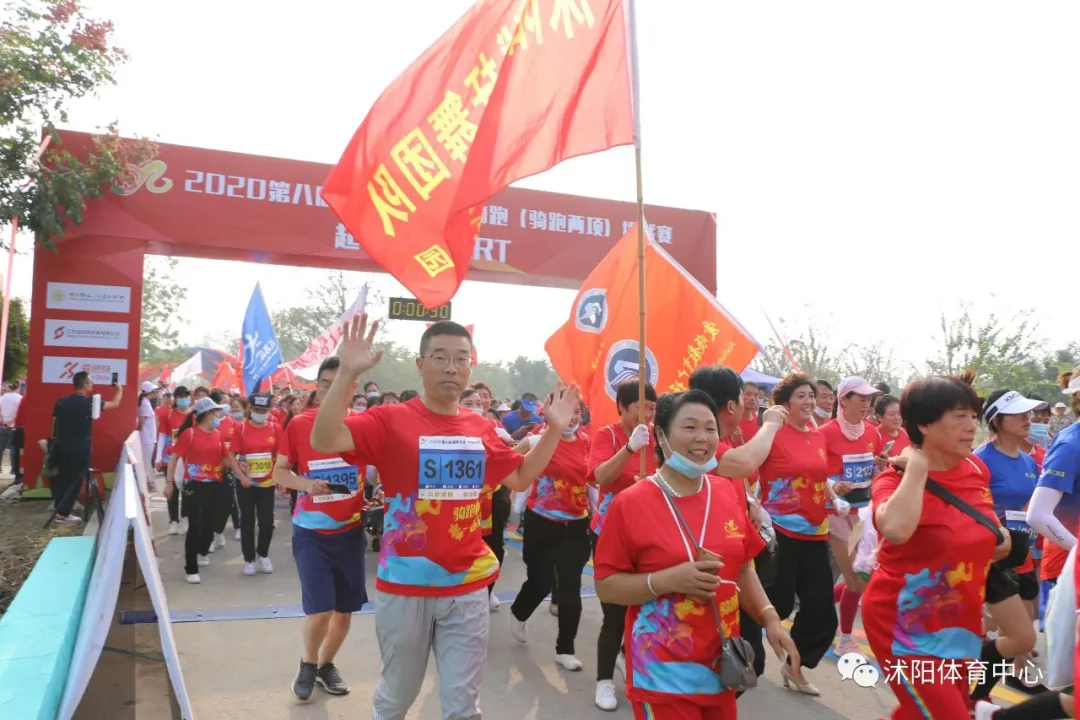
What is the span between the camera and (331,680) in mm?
4941

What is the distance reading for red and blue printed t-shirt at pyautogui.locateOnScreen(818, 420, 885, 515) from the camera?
5.88m

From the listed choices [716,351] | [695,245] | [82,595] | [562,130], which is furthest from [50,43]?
[695,245]

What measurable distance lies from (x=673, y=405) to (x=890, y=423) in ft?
14.8

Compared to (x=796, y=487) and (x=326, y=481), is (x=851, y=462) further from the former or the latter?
(x=326, y=481)

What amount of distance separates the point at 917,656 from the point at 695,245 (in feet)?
36.8

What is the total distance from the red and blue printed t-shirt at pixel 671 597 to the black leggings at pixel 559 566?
2.80m

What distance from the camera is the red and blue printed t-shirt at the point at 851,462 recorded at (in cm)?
588

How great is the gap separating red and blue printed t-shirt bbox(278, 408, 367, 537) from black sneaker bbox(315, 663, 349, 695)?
2.36ft

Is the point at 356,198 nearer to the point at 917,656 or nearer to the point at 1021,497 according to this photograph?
the point at 917,656

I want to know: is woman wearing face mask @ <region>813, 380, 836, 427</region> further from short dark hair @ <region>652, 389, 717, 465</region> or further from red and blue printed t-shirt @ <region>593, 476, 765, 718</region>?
red and blue printed t-shirt @ <region>593, 476, 765, 718</region>

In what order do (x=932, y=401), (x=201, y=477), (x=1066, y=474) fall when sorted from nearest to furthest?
(x=932, y=401)
(x=1066, y=474)
(x=201, y=477)

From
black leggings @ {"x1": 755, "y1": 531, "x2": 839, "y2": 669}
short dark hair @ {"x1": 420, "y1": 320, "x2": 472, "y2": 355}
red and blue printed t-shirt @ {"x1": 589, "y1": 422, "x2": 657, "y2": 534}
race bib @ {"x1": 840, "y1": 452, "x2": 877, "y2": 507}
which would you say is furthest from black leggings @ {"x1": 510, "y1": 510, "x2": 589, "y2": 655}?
short dark hair @ {"x1": 420, "y1": 320, "x2": 472, "y2": 355}

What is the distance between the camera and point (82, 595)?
18.2 feet

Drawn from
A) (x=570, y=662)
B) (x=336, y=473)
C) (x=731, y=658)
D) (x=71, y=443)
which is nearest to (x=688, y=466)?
(x=731, y=658)
